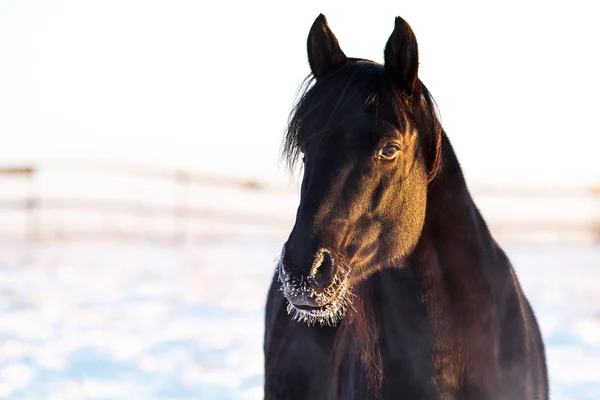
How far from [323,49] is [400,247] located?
2.81 ft

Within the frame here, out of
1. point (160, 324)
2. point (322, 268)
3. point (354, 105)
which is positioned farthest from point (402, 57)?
point (160, 324)

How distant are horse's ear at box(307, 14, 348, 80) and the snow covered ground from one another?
307 cm

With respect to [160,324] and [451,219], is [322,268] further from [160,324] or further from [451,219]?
[160,324]

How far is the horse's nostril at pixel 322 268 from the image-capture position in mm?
2467

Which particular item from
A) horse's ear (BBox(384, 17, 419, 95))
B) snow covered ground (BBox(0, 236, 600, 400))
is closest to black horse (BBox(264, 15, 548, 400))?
horse's ear (BBox(384, 17, 419, 95))

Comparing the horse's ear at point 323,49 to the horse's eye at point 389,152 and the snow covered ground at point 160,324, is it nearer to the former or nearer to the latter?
the horse's eye at point 389,152

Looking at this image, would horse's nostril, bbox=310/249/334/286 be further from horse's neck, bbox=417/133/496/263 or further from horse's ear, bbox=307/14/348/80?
horse's ear, bbox=307/14/348/80

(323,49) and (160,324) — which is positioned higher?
(323,49)

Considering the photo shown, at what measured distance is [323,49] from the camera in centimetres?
304

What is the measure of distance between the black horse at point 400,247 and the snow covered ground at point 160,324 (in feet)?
9.28

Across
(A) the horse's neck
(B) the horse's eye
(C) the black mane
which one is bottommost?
(A) the horse's neck

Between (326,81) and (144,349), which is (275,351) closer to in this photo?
(326,81)

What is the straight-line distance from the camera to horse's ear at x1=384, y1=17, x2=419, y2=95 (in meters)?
2.75

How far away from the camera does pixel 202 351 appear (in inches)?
270
